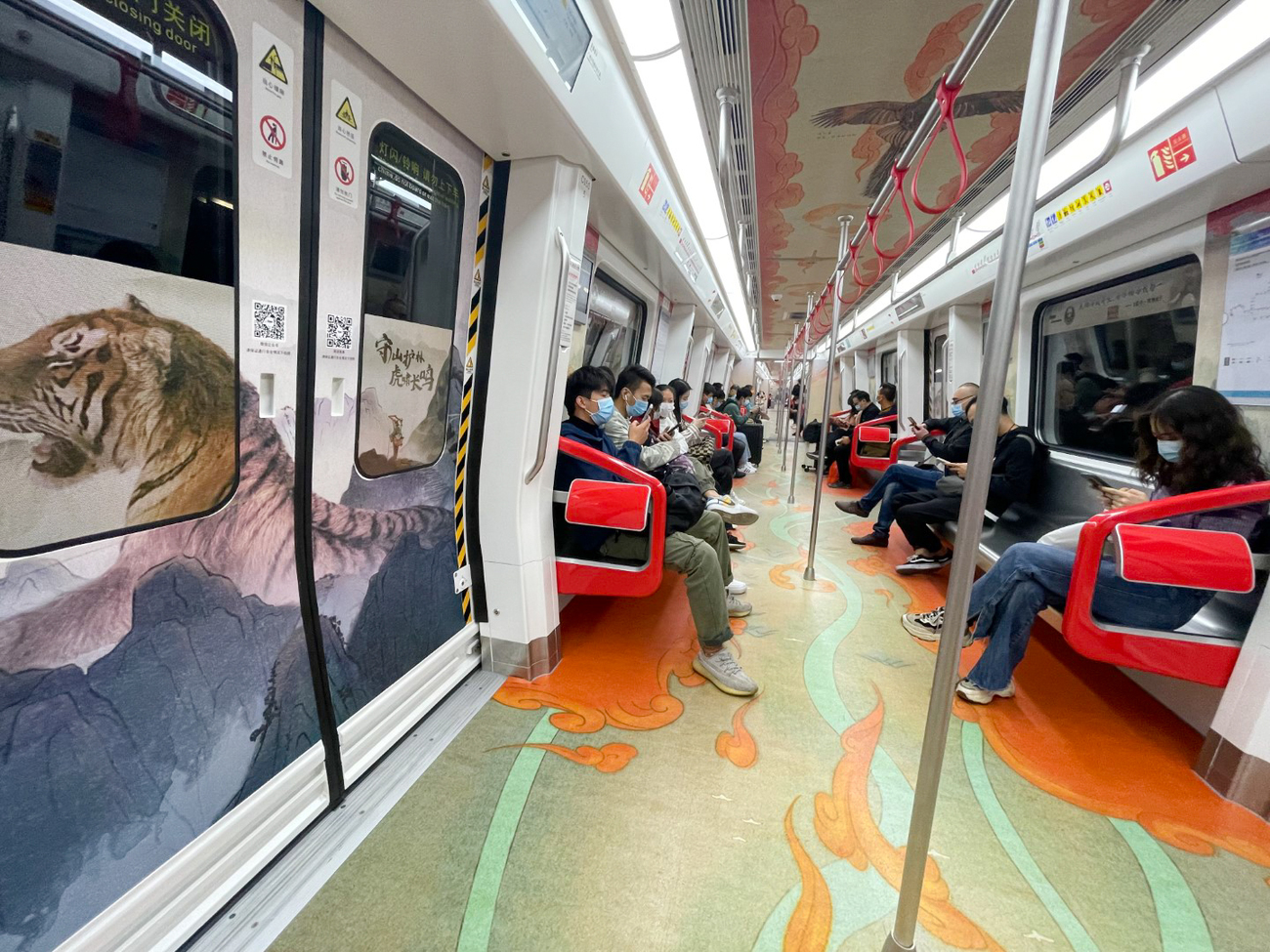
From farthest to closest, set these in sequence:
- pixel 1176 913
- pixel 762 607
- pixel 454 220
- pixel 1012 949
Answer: pixel 762 607 → pixel 454 220 → pixel 1176 913 → pixel 1012 949

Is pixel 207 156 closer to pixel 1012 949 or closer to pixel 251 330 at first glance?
pixel 251 330

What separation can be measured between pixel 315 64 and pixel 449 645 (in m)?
2.03

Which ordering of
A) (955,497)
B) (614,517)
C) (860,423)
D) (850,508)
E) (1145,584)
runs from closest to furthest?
(1145,584) < (614,517) < (955,497) < (850,508) < (860,423)

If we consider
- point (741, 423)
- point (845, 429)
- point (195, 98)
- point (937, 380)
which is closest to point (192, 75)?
point (195, 98)

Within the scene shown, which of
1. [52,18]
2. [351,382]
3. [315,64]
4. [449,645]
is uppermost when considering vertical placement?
[315,64]

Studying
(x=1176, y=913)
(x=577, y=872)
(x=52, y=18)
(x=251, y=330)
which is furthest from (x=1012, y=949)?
(x=52, y=18)

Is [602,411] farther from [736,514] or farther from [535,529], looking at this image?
[736,514]

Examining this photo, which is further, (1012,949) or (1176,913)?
(1176,913)

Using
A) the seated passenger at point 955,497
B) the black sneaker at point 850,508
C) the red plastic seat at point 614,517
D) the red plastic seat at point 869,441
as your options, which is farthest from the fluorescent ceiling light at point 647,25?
the red plastic seat at point 869,441

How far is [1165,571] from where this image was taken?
6.14 ft

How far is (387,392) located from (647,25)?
1.59 meters

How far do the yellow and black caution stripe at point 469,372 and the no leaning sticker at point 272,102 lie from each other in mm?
848

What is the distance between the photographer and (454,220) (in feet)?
6.66

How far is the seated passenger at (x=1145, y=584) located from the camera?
1997mm
